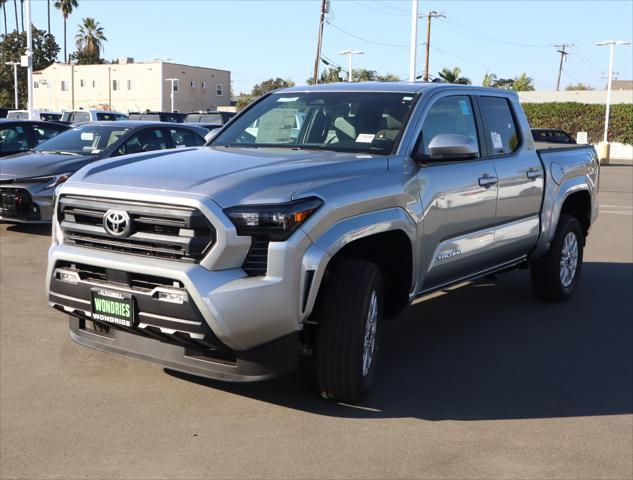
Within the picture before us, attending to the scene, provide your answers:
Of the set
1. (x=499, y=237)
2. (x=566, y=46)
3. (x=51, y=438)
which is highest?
(x=566, y=46)

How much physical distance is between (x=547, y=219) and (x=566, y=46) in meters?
94.4

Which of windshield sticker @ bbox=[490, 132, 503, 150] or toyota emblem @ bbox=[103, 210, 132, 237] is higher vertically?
windshield sticker @ bbox=[490, 132, 503, 150]

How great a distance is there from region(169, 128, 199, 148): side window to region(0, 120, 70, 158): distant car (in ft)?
9.30

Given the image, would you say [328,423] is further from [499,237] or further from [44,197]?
[44,197]

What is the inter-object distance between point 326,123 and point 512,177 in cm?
169

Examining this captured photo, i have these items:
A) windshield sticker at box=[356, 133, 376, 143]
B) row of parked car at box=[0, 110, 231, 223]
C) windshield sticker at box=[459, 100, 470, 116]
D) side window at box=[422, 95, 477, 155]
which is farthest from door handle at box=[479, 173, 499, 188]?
row of parked car at box=[0, 110, 231, 223]

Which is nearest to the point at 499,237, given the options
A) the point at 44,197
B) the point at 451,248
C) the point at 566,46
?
the point at 451,248

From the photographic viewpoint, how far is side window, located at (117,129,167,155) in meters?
11.5

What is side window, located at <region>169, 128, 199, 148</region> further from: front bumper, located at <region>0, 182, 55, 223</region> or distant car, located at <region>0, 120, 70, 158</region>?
distant car, located at <region>0, 120, 70, 158</region>

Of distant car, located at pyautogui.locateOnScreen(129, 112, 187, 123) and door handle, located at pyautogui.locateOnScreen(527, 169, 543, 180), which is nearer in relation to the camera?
door handle, located at pyautogui.locateOnScreen(527, 169, 543, 180)

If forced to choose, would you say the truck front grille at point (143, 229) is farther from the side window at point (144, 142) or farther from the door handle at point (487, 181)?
the side window at point (144, 142)

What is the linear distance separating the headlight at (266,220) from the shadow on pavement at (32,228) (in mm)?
7755

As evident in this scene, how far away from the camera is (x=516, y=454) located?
4020 millimetres

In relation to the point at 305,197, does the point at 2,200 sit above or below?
below
